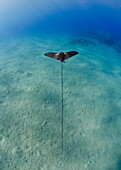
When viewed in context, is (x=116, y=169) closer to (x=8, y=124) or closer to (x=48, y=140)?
(x=48, y=140)

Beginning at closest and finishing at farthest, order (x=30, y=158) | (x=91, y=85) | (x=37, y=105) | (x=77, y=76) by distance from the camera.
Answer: (x=30, y=158), (x=37, y=105), (x=91, y=85), (x=77, y=76)

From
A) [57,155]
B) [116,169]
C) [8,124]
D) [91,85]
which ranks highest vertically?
[91,85]

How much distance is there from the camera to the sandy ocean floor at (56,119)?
17.1 ft

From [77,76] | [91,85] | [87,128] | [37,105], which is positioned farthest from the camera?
[77,76]

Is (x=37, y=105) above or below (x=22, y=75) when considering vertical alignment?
below

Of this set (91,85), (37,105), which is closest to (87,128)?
(37,105)

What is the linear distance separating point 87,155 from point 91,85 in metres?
5.48

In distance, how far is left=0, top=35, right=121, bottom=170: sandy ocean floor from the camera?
5215 mm

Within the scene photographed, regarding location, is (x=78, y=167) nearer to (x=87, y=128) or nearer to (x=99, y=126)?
(x=87, y=128)

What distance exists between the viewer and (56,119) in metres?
6.62

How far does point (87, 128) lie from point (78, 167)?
2.00 meters

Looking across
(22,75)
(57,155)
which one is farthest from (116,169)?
(22,75)

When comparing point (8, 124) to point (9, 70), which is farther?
point (9, 70)

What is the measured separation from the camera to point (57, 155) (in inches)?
208
